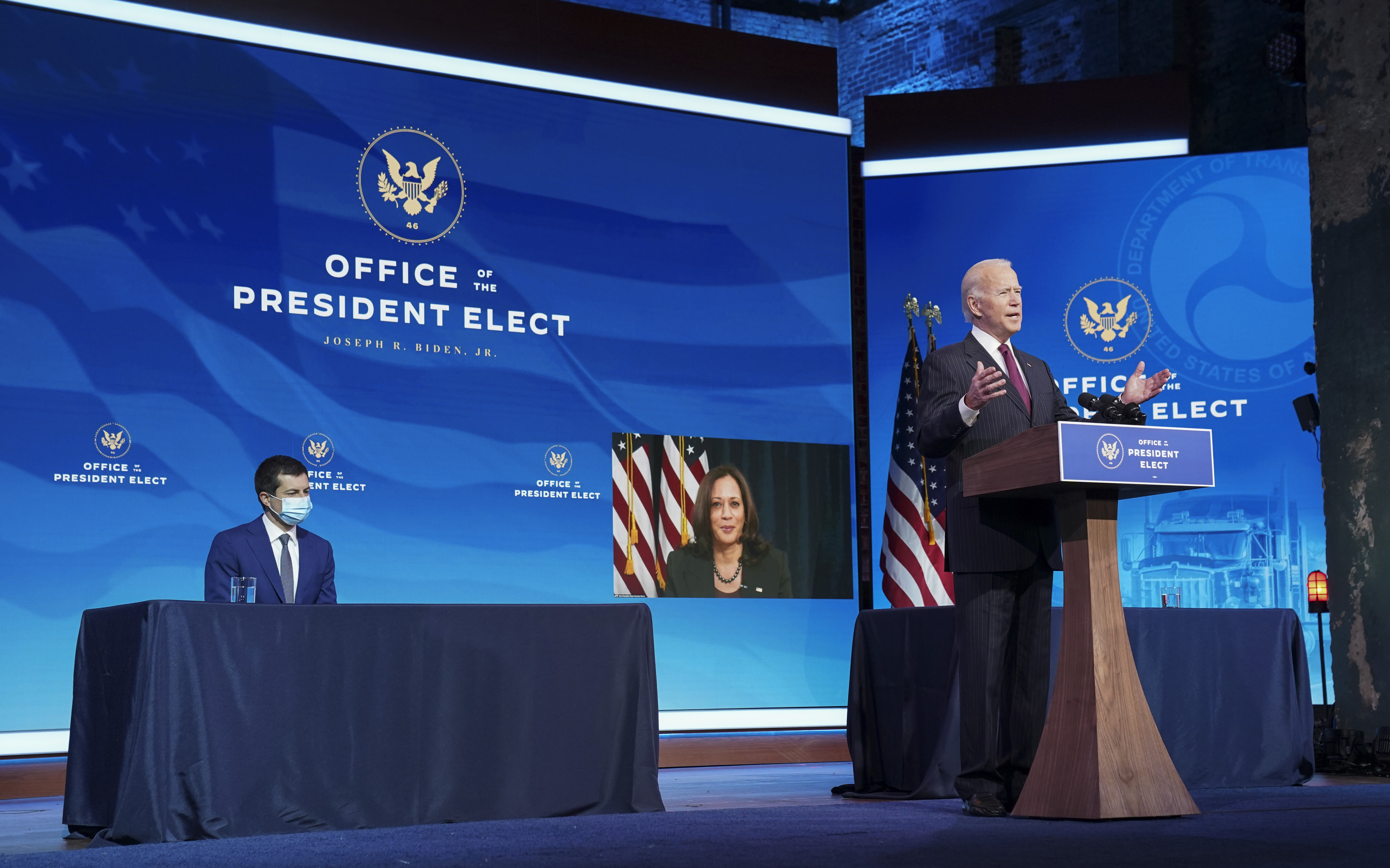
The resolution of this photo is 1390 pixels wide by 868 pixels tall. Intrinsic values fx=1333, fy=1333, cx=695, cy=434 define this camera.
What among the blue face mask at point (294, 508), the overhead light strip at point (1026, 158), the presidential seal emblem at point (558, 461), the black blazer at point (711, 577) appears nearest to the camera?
the blue face mask at point (294, 508)

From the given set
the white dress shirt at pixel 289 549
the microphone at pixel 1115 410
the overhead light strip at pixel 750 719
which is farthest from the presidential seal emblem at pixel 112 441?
the microphone at pixel 1115 410

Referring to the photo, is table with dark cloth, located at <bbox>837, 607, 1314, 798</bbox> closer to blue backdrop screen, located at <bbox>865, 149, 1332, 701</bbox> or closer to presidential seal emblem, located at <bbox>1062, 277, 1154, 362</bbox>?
blue backdrop screen, located at <bbox>865, 149, 1332, 701</bbox>

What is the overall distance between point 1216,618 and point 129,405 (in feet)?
14.0

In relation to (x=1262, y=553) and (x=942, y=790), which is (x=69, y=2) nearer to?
(x=942, y=790)

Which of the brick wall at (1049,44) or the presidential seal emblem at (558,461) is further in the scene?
the brick wall at (1049,44)

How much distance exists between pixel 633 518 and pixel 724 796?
2116 mm

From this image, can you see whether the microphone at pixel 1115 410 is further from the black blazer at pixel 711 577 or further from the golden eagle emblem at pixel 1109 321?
the golden eagle emblem at pixel 1109 321

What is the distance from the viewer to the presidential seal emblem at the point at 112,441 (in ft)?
17.8

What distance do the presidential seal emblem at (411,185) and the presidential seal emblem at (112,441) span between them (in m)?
1.45

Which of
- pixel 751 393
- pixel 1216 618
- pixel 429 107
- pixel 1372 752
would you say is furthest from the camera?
pixel 751 393

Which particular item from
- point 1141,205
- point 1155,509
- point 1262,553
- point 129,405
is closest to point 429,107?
point 129,405

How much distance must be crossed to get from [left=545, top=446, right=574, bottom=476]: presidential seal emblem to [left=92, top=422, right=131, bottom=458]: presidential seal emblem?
→ 5.99 feet

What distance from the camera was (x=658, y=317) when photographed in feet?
21.8

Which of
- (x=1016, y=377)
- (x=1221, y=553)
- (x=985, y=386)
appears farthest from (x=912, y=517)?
(x=985, y=386)
